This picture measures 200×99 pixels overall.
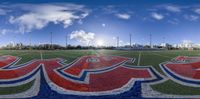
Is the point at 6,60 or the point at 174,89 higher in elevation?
the point at 6,60

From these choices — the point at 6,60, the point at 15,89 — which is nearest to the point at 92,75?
the point at 15,89

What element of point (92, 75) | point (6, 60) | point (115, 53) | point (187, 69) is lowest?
point (92, 75)

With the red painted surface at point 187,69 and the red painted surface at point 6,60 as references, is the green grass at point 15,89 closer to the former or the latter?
the red painted surface at point 6,60

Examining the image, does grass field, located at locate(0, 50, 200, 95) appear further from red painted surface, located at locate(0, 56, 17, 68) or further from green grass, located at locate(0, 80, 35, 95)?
green grass, located at locate(0, 80, 35, 95)

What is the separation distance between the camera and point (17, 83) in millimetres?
10898

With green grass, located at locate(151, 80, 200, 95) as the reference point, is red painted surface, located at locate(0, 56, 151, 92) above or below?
above

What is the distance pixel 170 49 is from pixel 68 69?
4964 millimetres

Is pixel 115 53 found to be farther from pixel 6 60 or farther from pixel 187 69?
pixel 6 60

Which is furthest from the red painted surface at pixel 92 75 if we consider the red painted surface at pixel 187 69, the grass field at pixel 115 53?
the red painted surface at pixel 187 69

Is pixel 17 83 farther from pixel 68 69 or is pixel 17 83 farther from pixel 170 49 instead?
pixel 170 49

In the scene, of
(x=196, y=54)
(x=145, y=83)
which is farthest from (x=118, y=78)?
(x=196, y=54)

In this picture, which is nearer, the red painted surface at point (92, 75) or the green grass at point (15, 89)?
the green grass at point (15, 89)

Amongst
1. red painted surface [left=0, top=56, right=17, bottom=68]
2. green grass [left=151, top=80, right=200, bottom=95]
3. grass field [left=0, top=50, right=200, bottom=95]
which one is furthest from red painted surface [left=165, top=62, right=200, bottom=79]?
red painted surface [left=0, top=56, right=17, bottom=68]

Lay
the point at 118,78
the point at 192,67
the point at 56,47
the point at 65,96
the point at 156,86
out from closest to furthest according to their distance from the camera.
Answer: the point at 65,96
the point at 156,86
the point at 118,78
the point at 192,67
the point at 56,47
